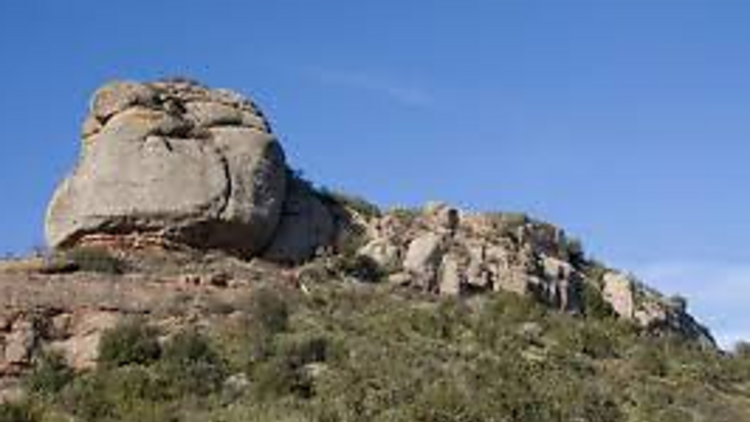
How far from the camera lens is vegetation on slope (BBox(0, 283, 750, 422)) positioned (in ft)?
110

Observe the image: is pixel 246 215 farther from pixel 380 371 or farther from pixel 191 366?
pixel 380 371

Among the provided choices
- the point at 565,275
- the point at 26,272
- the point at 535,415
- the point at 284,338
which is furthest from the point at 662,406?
the point at 26,272

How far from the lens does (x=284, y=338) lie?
37.6 m

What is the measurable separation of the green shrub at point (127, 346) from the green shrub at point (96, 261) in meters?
3.24

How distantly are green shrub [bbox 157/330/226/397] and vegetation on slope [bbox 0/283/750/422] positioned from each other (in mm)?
39

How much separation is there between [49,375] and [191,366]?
2835mm

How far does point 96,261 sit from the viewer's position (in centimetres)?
4003

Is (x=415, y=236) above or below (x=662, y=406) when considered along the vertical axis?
above

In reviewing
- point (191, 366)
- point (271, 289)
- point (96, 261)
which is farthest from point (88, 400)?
point (271, 289)

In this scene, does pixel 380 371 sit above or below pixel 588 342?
below

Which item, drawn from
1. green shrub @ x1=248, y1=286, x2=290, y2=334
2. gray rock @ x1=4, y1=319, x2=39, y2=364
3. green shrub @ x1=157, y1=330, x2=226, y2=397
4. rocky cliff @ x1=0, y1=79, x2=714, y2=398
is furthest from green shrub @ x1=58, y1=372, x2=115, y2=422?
green shrub @ x1=248, y1=286, x2=290, y2=334

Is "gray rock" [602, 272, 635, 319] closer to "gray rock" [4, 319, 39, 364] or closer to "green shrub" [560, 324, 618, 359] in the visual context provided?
"green shrub" [560, 324, 618, 359]

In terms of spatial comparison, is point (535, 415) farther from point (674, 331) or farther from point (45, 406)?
point (674, 331)

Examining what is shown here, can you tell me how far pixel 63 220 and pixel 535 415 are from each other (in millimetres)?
14652
